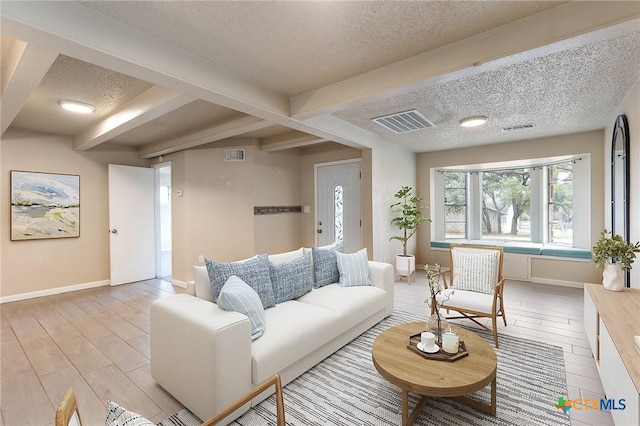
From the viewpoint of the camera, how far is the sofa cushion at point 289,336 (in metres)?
1.96

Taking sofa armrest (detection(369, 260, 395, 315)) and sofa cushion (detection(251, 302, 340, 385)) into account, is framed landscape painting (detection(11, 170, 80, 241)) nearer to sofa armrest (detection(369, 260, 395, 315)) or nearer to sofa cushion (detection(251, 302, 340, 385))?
sofa cushion (detection(251, 302, 340, 385))

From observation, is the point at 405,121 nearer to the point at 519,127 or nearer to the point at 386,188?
the point at 386,188

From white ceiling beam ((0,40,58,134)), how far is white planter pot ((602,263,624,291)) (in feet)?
14.7

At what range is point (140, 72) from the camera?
6.93 ft

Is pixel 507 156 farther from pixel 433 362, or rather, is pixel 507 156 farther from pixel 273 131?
pixel 433 362

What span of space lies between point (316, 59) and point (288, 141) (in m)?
2.42

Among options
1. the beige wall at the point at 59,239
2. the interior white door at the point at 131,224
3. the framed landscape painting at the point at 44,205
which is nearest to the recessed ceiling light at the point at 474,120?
the interior white door at the point at 131,224

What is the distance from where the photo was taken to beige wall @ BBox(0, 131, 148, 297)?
4.34 m

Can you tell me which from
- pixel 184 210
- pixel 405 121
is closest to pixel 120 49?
pixel 405 121

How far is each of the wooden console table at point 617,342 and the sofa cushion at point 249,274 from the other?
2239 mm


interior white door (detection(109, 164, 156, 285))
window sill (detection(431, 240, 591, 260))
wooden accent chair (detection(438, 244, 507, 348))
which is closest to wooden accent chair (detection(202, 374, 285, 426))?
wooden accent chair (detection(438, 244, 507, 348))

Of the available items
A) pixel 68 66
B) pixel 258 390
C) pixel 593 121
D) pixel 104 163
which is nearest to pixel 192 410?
pixel 258 390

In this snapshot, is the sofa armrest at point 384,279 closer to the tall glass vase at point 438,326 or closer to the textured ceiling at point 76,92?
the tall glass vase at point 438,326

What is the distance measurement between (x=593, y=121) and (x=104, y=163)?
7576 millimetres
